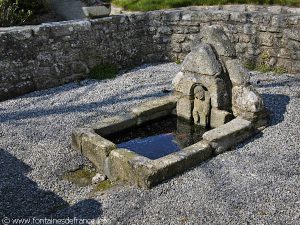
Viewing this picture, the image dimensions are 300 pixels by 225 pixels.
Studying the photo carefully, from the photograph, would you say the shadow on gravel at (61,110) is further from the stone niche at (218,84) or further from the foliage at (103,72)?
the stone niche at (218,84)

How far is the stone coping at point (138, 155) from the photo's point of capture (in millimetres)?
4750

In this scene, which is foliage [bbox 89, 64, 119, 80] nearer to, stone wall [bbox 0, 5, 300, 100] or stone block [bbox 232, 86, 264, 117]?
stone wall [bbox 0, 5, 300, 100]

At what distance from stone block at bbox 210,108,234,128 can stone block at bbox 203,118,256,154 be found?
0.17 meters

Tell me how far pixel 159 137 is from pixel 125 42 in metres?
3.59

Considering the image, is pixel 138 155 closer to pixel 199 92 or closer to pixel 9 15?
pixel 199 92

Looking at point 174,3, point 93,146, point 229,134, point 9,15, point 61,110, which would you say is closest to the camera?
point 93,146

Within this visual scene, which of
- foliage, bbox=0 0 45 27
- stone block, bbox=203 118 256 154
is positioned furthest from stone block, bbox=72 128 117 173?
foliage, bbox=0 0 45 27

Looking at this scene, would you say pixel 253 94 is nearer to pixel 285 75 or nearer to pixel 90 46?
pixel 285 75

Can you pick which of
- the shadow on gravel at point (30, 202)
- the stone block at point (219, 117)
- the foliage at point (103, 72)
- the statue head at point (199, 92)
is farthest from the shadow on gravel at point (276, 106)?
the foliage at point (103, 72)

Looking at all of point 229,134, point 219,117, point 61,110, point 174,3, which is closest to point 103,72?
point 61,110

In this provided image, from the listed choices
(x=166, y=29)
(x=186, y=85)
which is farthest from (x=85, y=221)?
(x=166, y=29)

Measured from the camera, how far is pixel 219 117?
6008 mm

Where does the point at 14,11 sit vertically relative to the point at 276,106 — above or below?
above

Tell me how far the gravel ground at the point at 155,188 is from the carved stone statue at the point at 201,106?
2.61 ft
